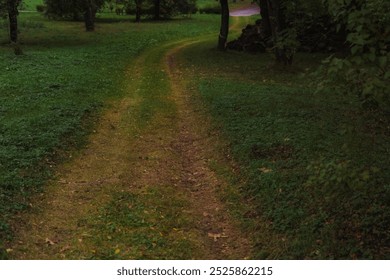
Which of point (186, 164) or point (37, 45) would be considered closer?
point (186, 164)

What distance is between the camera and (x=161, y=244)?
7297mm

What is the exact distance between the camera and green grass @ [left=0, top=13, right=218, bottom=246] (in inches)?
376

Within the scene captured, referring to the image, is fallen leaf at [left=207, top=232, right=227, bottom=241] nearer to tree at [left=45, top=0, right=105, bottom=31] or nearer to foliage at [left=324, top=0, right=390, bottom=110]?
A: foliage at [left=324, top=0, right=390, bottom=110]

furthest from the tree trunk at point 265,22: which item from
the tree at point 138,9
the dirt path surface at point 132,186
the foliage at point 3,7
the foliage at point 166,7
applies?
the foliage at point 166,7

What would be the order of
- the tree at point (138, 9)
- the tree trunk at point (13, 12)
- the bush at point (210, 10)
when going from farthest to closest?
1. the bush at point (210, 10)
2. the tree at point (138, 9)
3. the tree trunk at point (13, 12)

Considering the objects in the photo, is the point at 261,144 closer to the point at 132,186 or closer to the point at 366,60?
the point at 132,186

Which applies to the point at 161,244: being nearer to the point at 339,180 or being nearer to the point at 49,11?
the point at 339,180

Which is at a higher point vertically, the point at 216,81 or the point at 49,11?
the point at 49,11

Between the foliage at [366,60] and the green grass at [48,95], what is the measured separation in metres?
5.45

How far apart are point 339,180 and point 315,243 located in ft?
5.95

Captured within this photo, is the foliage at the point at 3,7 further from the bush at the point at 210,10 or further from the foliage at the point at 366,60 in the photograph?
the bush at the point at 210,10

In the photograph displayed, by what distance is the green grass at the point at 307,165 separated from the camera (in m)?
6.58

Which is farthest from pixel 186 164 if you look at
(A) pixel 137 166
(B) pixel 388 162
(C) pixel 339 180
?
(C) pixel 339 180

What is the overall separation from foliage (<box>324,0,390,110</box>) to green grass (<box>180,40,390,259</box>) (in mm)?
812
